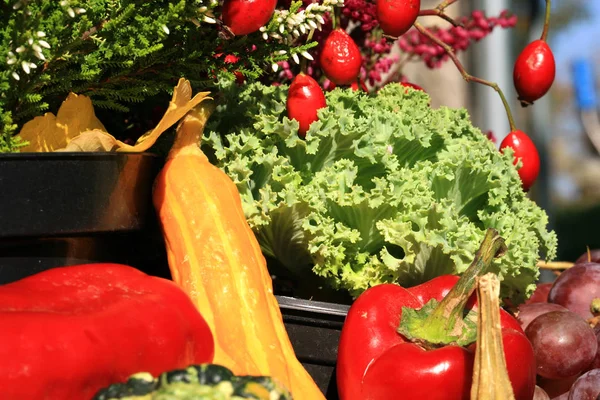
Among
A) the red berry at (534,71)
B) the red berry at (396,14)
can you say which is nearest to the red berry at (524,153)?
the red berry at (534,71)

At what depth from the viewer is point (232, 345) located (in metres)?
1.08

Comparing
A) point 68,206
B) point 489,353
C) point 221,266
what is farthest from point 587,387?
point 68,206

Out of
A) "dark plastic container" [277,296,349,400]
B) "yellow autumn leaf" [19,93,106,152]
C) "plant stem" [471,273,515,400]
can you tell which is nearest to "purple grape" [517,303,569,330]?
"dark plastic container" [277,296,349,400]

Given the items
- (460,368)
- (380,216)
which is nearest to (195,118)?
(380,216)

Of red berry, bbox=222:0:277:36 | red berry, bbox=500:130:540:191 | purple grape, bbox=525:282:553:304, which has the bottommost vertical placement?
purple grape, bbox=525:282:553:304

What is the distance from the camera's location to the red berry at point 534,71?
1.57 meters

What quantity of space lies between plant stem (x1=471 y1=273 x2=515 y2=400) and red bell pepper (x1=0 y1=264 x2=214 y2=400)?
1.08 ft

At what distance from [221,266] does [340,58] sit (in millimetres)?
479

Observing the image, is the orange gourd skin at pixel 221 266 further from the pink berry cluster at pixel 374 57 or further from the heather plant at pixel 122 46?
the pink berry cluster at pixel 374 57

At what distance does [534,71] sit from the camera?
5.14 feet

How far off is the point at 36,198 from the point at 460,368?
60 cm

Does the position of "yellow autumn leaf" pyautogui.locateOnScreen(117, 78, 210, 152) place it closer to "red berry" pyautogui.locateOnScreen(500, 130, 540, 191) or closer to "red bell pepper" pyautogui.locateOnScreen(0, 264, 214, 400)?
"red bell pepper" pyautogui.locateOnScreen(0, 264, 214, 400)

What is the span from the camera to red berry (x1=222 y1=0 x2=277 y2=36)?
3.72ft

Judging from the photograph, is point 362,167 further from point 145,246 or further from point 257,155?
point 145,246
